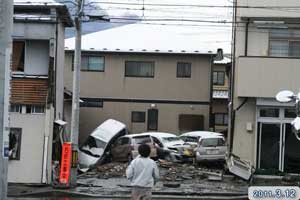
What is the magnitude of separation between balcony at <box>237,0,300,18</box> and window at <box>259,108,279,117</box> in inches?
161

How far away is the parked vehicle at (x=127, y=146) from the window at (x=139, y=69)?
925cm

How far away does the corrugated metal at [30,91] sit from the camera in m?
24.2

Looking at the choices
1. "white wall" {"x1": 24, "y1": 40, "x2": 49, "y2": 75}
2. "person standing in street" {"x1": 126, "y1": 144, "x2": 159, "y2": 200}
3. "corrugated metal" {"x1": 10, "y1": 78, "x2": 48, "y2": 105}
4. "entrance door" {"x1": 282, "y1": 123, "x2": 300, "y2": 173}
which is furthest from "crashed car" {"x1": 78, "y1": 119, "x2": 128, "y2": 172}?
"person standing in street" {"x1": 126, "y1": 144, "x2": 159, "y2": 200}

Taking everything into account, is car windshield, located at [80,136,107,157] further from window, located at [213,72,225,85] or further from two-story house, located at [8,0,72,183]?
window, located at [213,72,225,85]

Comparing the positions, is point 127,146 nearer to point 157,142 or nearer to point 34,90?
point 157,142

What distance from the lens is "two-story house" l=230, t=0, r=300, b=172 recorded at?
26.5 metres

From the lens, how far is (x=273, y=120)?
27.2 meters

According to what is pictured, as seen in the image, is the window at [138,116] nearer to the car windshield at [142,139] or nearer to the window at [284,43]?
the car windshield at [142,139]

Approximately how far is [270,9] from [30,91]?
1082 centimetres

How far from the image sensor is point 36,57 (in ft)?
82.2

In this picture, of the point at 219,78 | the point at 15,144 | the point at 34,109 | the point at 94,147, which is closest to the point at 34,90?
the point at 34,109

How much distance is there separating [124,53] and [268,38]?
16028mm

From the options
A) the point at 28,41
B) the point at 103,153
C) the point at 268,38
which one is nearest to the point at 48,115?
the point at 28,41

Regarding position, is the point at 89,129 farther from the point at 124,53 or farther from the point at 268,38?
the point at 268,38
